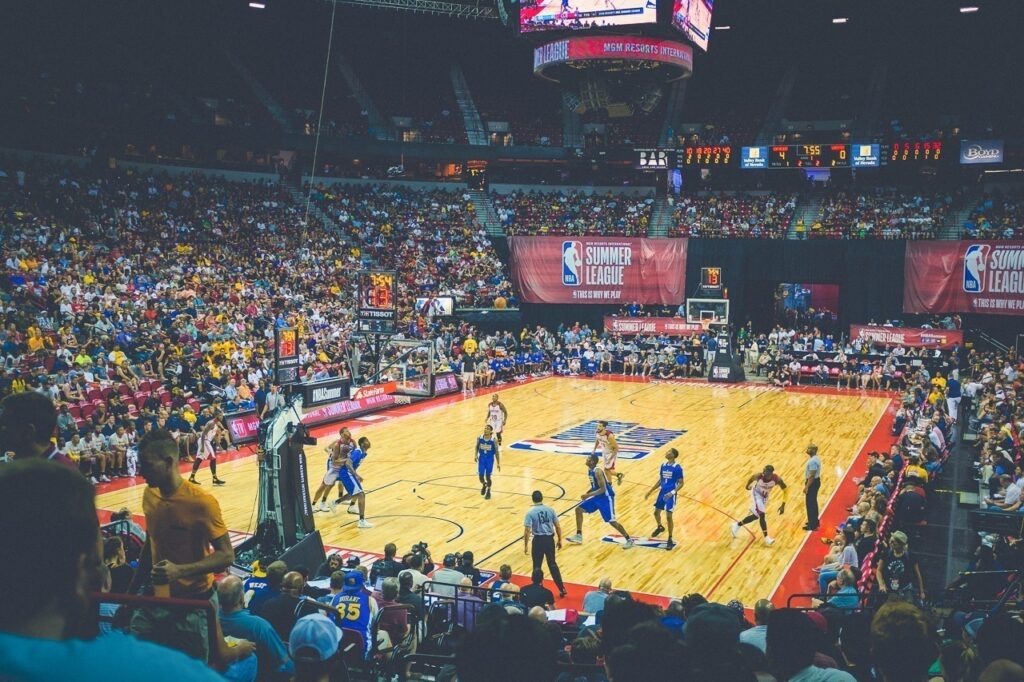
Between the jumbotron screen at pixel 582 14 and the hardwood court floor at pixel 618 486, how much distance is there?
10.9m

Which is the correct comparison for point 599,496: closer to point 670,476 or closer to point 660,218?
point 670,476

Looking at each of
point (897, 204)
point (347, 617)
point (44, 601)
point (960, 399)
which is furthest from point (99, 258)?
point (897, 204)

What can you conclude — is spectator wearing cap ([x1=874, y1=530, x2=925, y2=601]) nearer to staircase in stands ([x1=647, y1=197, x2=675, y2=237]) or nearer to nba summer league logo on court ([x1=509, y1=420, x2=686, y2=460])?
nba summer league logo on court ([x1=509, y1=420, x2=686, y2=460])

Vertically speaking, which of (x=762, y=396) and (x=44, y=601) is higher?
(x=44, y=601)

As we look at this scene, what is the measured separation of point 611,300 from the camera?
40.3 m

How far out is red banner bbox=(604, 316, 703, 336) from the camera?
37656mm

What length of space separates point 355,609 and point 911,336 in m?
31.1

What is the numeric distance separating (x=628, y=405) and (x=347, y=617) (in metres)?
21.7

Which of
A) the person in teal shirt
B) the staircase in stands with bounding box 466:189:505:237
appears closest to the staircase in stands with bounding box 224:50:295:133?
the staircase in stands with bounding box 466:189:505:237

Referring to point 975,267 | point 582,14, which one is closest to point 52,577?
point 582,14

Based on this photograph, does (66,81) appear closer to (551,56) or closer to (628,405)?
(551,56)

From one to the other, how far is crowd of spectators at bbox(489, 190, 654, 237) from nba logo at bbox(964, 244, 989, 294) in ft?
45.8

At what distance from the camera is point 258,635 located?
17.9 feet

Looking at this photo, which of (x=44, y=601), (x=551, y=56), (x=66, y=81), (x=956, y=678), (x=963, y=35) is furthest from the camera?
(x=963, y=35)
